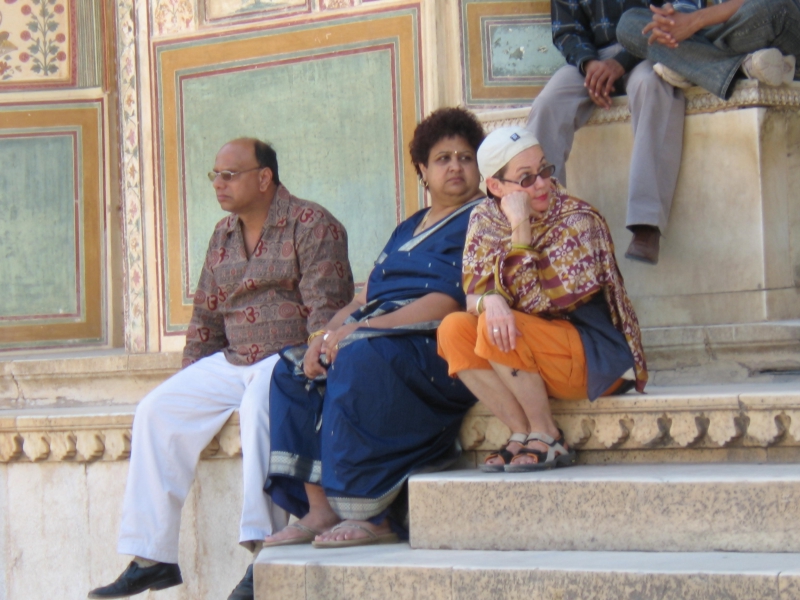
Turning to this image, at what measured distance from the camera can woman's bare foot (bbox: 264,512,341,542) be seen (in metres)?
3.90

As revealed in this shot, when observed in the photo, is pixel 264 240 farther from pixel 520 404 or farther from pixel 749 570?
pixel 749 570

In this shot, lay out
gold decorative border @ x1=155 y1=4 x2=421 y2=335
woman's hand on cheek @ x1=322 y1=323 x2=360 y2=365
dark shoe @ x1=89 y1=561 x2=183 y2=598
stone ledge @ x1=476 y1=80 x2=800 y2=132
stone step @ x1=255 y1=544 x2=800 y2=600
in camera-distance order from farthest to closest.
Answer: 1. gold decorative border @ x1=155 y1=4 x2=421 y2=335
2. stone ledge @ x1=476 y1=80 x2=800 y2=132
3. dark shoe @ x1=89 y1=561 x2=183 y2=598
4. woman's hand on cheek @ x1=322 y1=323 x2=360 y2=365
5. stone step @ x1=255 y1=544 x2=800 y2=600

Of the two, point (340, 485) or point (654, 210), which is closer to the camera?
point (340, 485)

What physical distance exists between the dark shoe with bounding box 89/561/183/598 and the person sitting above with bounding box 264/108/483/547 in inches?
19.9

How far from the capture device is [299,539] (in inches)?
154

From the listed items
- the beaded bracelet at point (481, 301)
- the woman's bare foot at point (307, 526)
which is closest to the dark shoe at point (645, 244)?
the beaded bracelet at point (481, 301)

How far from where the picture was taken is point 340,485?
12.4ft

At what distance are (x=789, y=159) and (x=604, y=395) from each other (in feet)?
4.73

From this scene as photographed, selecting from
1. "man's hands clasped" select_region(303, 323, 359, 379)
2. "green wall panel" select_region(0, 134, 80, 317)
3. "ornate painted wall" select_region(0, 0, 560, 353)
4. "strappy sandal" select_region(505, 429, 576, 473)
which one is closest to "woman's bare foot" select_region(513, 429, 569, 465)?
"strappy sandal" select_region(505, 429, 576, 473)

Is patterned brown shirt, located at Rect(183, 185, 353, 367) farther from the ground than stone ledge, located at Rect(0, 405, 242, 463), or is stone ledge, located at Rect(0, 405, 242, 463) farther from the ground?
patterned brown shirt, located at Rect(183, 185, 353, 367)

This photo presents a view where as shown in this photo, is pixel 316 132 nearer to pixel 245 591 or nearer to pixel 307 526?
pixel 307 526

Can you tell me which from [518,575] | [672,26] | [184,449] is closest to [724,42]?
[672,26]

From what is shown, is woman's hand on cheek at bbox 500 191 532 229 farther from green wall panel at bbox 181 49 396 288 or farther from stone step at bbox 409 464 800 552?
green wall panel at bbox 181 49 396 288

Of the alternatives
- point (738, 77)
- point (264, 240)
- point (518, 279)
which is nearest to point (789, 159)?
point (738, 77)
